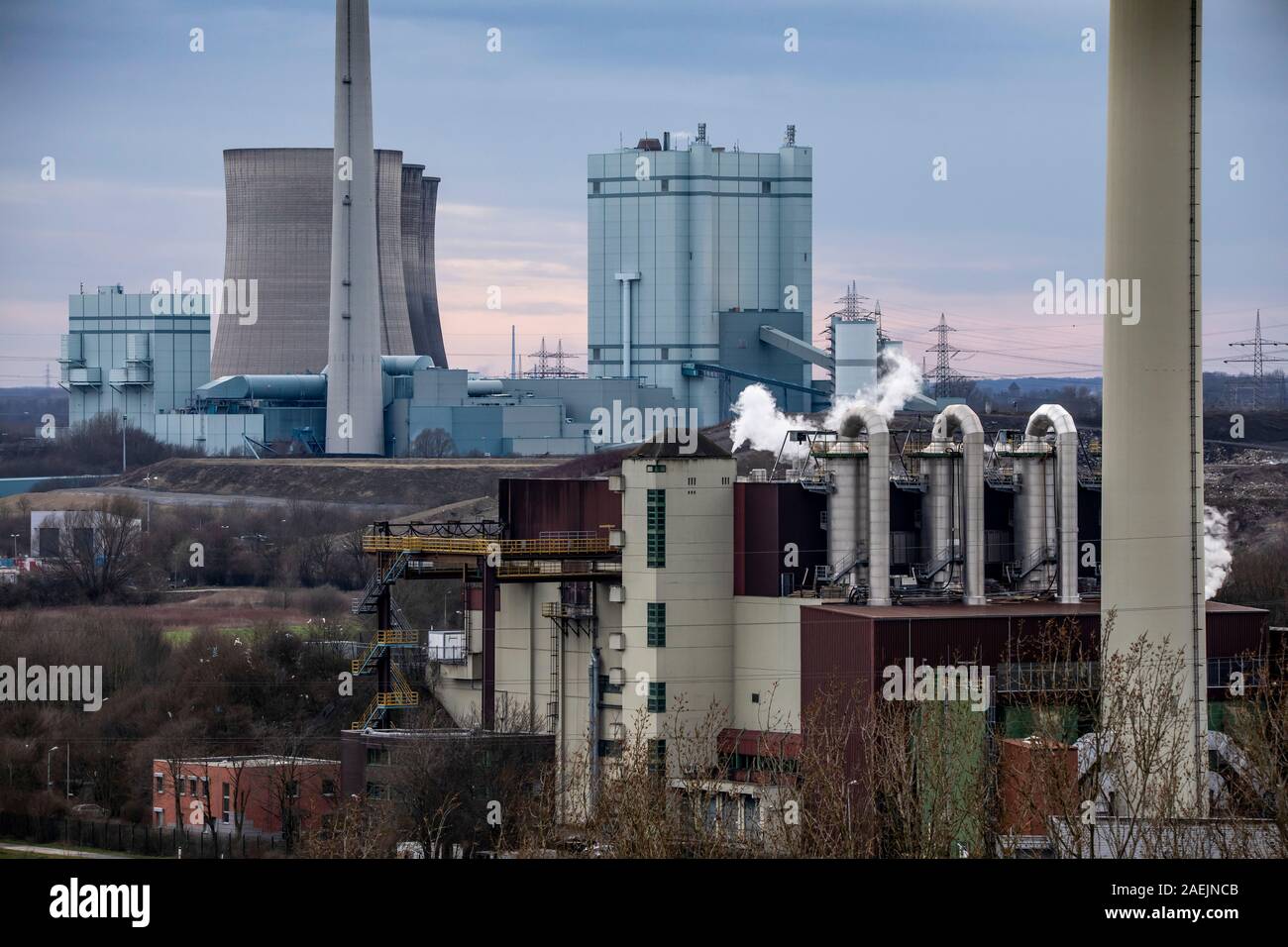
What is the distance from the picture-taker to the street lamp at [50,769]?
31875 mm

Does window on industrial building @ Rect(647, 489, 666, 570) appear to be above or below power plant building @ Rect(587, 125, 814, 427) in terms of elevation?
below

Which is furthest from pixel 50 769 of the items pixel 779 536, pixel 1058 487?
pixel 1058 487

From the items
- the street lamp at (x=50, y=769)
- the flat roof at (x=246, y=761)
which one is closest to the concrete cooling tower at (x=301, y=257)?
the street lamp at (x=50, y=769)

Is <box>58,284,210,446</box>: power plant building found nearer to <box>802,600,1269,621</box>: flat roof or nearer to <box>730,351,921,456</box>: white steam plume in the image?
<box>730,351,921,456</box>: white steam plume

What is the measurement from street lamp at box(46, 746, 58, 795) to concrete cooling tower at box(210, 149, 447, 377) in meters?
40.9

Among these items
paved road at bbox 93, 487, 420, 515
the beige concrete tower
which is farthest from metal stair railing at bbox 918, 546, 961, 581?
paved road at bbox 93, 487, 420, 515

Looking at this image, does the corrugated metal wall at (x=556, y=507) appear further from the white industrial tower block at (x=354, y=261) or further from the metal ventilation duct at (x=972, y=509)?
the white industrial tower block at (x=354, y=261)

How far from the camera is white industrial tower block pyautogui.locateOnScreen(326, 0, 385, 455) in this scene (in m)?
66.9

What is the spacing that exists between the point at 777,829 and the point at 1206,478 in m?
41.3

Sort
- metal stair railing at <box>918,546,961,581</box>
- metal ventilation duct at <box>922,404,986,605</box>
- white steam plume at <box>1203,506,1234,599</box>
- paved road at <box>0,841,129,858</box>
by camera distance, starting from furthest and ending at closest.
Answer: white steam plume at <box>1203,506,1234,599</box> < metal stair railing at <box>918,546,961,581</box> < metal ventilation duct at <box>922,404,986,605</box> < paved road at <box>0,841,129,858</box>

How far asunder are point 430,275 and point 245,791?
52428 mm

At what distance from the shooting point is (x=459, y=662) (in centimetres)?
3319

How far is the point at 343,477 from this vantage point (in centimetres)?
7025

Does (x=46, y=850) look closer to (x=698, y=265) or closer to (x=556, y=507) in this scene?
(x=556, y=507)
